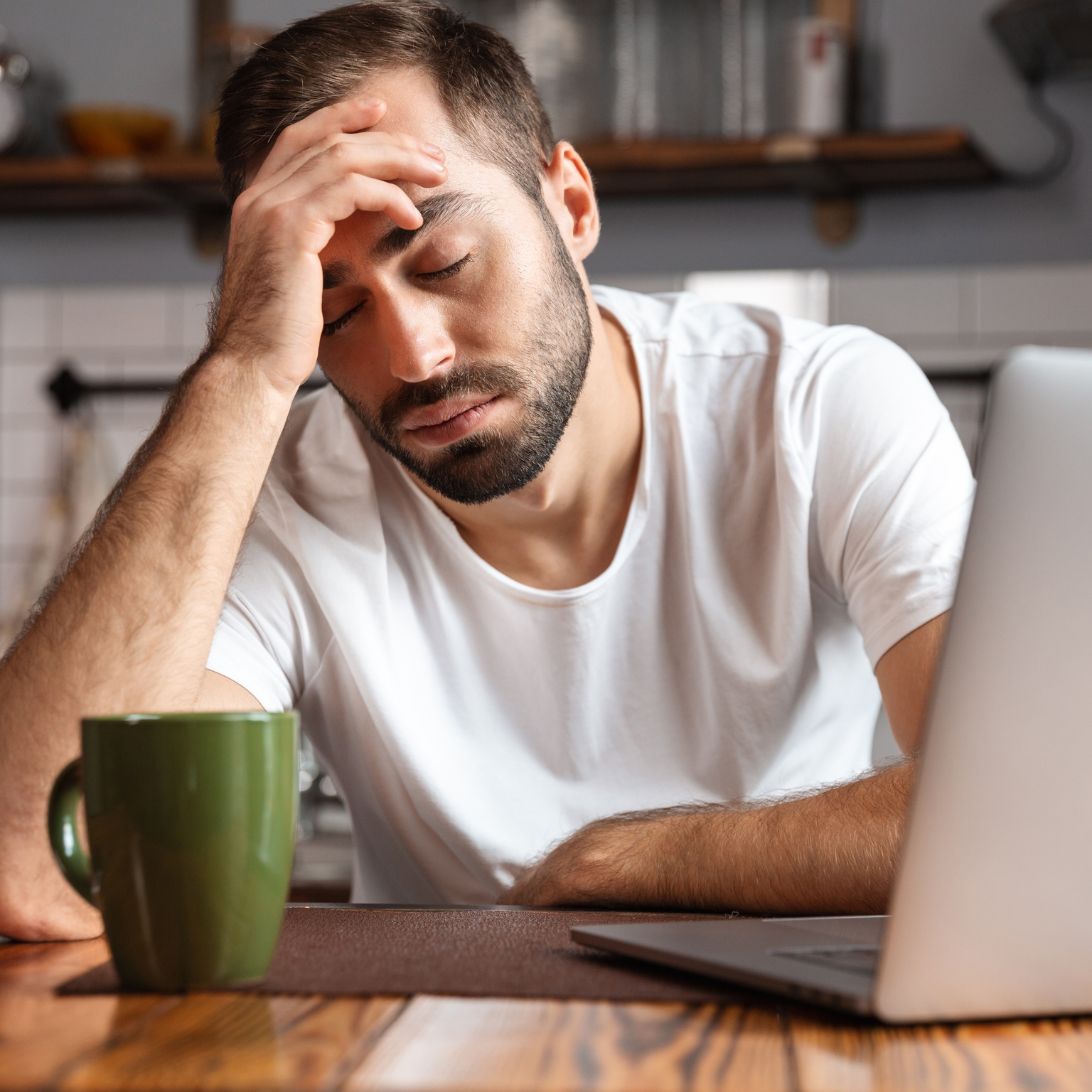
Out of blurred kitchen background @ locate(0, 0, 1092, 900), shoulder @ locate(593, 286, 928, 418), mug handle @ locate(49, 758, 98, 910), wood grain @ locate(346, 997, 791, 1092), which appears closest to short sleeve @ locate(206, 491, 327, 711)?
shoulder @ locate(593, 286, 928, 418)

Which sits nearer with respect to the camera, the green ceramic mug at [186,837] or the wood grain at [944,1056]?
the wood grain at [944,1056]

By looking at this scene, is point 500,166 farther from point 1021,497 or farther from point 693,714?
point 1021,497

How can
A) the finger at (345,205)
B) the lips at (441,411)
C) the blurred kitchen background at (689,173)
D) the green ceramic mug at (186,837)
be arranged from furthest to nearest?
the blurred kitchen background at (689,173) < the lips at (441,411) < the finger at (345,205) < the green ceramic mug at (186,837)

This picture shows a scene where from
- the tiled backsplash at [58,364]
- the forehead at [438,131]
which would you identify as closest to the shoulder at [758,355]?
the forehead at [438,131]

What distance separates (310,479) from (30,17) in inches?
78.1

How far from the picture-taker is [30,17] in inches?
117

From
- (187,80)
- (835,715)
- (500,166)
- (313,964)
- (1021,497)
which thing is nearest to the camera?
(1021,497)

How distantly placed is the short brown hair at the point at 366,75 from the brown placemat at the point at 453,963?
726 millimetres

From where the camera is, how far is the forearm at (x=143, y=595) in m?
0.95

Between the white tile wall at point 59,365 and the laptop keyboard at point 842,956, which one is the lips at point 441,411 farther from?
the white tile wall at point 59,365

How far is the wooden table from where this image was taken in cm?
49

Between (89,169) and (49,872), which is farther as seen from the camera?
(89,169)

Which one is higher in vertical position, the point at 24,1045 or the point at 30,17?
the point at 30,17

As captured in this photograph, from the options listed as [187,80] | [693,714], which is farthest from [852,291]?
[693,714]
